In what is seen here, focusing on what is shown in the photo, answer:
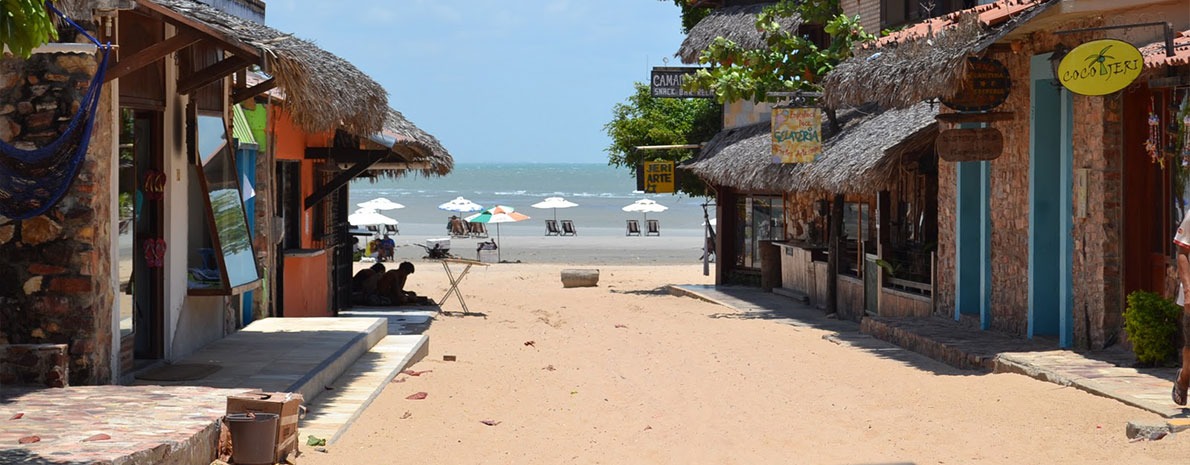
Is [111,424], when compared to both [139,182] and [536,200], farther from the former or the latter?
[536,200]

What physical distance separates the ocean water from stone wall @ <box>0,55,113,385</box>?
2208 centimetres

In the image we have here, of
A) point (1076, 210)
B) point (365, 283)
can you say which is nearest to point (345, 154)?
point (365, 283)

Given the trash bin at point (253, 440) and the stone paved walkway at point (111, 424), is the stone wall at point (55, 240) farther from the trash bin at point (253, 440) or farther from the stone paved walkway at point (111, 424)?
the trash bin at point (253, 440)

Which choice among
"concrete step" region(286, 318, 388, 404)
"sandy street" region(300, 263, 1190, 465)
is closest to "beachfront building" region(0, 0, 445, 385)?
"concrete step" region(286, 318, 388, 404)

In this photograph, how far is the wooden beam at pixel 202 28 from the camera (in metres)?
8.05

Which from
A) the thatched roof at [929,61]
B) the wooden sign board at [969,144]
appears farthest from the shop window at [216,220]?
the wooden sign board at [969,144]

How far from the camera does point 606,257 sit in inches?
1511

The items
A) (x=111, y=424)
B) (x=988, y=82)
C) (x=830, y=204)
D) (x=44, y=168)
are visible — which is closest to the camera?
(x=111, y=424)

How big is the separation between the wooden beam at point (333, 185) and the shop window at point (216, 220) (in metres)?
4.70

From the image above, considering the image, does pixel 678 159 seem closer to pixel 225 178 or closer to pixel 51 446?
pixel 225 178

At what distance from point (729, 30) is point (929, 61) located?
41.1 ft

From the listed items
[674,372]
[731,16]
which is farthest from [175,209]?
[731,16]

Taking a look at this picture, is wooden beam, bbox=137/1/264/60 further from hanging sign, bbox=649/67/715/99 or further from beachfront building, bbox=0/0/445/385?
hanging sign, bbox=649/67/715/99

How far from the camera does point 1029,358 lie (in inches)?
418
